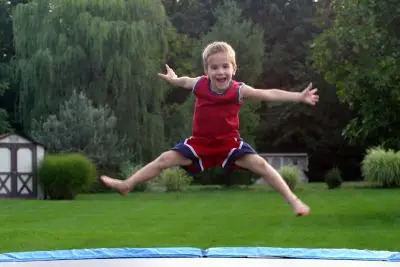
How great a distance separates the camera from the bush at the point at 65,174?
1894cm

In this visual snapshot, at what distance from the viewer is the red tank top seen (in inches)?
161

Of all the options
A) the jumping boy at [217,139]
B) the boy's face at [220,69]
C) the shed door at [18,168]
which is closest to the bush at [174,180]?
the shed door at [18,168]

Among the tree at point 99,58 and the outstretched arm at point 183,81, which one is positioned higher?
the tree at point 99,58

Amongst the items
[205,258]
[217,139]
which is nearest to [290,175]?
[205,258]

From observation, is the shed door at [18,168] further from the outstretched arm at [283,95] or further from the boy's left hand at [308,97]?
the boy's left hand at [308,97]

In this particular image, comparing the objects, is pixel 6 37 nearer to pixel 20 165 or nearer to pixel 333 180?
pixel 20 165

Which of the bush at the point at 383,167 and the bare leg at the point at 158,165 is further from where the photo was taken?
the bush at the point at 383,167

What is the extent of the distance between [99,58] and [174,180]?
398 cm

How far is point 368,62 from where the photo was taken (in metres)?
11.1

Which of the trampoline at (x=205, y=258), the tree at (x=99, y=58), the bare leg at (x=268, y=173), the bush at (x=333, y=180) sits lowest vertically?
the bush at (x=333, y=180)

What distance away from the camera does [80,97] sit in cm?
2148

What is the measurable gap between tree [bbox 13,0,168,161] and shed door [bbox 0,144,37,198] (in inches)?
119

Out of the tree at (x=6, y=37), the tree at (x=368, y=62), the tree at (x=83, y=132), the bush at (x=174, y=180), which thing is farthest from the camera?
the tree at (x=6, y=37)

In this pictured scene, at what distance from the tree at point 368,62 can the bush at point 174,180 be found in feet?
36.3
